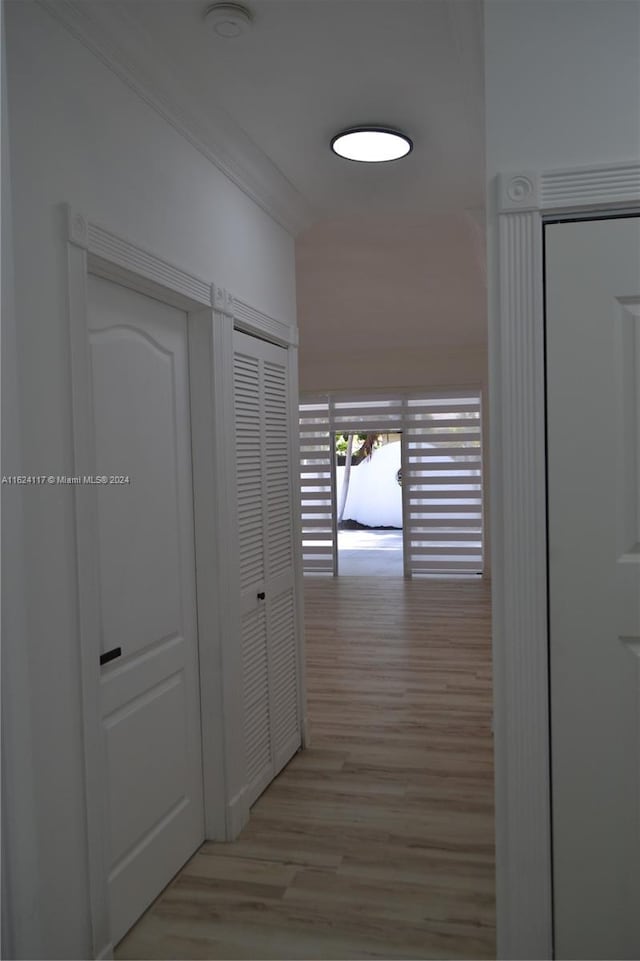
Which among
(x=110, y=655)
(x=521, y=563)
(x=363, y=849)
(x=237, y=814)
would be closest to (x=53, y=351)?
(x=110, y=655)

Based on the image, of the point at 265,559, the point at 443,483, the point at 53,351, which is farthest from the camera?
the point at 443,483

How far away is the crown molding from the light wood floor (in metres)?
2.53

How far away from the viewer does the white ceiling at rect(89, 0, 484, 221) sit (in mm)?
2057

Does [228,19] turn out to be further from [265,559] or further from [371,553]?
[371,553]

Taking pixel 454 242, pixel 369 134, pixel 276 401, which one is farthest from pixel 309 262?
pixel 369 134

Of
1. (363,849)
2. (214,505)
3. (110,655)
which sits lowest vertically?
(363,849)

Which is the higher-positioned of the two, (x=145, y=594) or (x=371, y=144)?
(x=371, y=144)

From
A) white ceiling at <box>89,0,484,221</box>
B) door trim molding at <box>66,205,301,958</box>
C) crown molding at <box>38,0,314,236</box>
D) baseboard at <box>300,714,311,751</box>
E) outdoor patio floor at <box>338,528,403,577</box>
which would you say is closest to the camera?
crown molding at <box>38,0,314,236</box>

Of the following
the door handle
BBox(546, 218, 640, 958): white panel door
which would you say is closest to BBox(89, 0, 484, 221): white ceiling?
BBox(546, 218, 640, 958): white panel door

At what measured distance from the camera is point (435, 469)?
28.3 feet

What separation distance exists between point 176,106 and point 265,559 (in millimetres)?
1788

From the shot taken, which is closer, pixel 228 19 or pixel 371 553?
pixel 228 19

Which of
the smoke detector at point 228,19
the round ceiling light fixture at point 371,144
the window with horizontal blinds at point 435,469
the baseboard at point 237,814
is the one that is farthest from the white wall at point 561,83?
the window with horizontal blinds at point 435,469

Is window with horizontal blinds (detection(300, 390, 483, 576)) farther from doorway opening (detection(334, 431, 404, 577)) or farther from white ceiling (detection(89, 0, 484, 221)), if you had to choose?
white ceiling (detection(89, 0, 484, 221))
